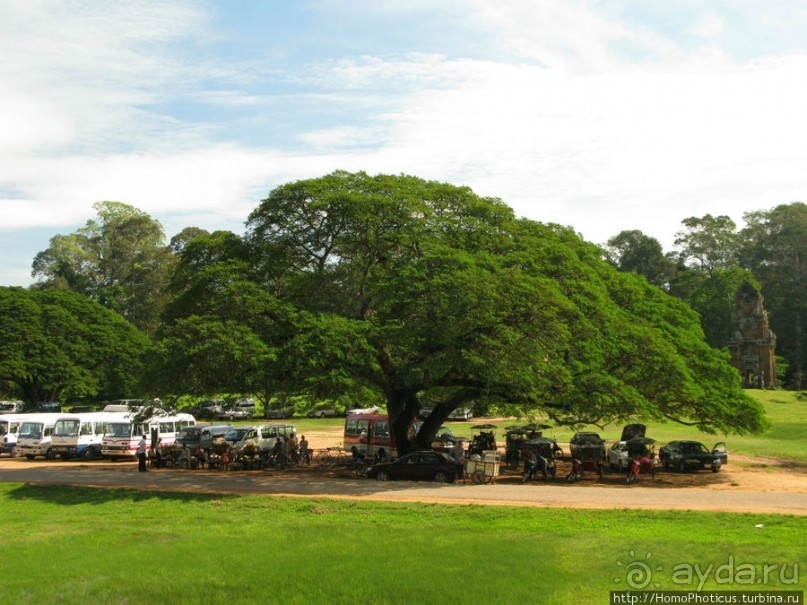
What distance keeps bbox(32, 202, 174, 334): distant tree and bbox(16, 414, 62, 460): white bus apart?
146ft

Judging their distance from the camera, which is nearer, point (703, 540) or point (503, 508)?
point (703, 540)

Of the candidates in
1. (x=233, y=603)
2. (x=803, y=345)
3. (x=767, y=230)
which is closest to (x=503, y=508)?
(x=233, y=603)

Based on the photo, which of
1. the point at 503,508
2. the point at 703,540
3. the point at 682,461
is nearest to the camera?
the point at 703,540

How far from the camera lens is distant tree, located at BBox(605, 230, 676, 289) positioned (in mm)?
101562

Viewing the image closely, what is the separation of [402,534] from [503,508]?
4.06 m

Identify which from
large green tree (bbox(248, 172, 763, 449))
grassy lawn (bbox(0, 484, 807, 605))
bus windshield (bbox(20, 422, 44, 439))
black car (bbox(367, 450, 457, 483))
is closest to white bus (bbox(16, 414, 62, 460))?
bus windshield (bbox(20, 422, 44, 439))

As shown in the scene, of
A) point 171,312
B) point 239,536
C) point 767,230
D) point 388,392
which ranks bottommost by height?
point 239,536

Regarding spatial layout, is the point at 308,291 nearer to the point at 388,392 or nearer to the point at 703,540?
the point at 388,392

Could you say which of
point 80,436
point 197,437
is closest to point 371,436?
point 197,437

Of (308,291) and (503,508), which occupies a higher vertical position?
(308,291)

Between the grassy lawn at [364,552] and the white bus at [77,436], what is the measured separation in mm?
13992

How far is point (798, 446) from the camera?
3969cm

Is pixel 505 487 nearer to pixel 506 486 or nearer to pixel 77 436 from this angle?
pixel 506 486

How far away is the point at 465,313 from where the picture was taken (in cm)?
2653
